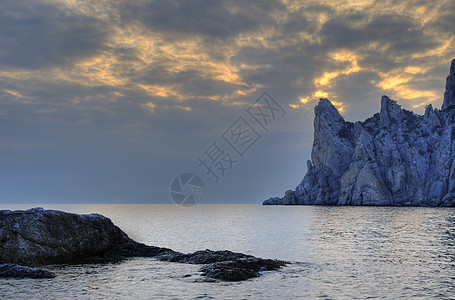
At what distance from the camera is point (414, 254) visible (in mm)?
28500

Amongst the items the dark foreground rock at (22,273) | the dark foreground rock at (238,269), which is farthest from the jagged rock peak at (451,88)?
the dark foreground rock at (22,273)

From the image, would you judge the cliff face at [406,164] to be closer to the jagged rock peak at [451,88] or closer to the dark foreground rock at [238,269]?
the jagged rock peak at [451,88]

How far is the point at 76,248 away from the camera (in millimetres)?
23828

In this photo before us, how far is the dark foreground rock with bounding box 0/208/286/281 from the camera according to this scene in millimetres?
19705

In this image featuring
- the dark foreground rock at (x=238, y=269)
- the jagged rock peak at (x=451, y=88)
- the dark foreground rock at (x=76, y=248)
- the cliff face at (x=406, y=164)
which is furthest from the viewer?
the jagged rock peak at (x=451, y=88)

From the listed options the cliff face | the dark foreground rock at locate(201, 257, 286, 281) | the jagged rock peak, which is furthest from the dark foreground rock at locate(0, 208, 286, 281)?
the jagged rock peak

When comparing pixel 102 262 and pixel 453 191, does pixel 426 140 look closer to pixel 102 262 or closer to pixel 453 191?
pixel 453 191

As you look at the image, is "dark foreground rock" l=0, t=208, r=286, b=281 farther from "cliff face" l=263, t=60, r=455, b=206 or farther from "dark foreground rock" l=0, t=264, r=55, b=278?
"cliff face" l=263, t=60, r=455, b=206

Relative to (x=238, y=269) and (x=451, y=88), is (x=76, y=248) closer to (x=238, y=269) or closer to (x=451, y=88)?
(x=238, y=269)

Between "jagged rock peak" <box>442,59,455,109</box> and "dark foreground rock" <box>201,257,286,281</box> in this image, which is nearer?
"dark foreground rock" <box>201,257,286,281</box>

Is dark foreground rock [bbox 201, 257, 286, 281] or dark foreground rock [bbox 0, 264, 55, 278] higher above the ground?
dark foreground rock [bbox 0, 264, 55, 278]

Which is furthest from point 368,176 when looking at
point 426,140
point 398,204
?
point 426,140

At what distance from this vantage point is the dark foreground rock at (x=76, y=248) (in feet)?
64.6

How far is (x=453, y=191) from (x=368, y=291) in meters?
165
